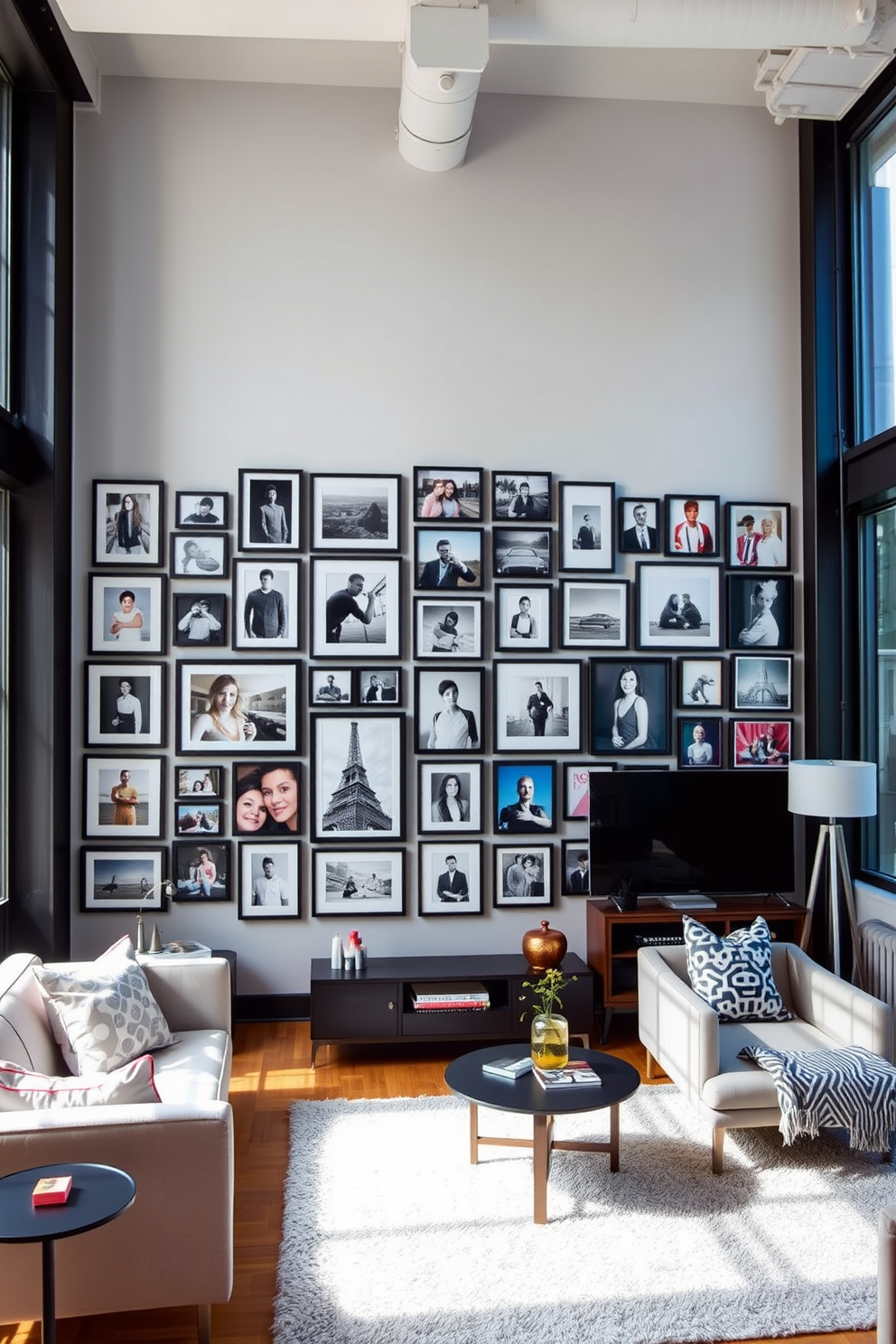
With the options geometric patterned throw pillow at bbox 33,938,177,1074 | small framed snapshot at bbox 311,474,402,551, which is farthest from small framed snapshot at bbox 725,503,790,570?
geometric patterned throw pillow at bbox 33,938,177,1074

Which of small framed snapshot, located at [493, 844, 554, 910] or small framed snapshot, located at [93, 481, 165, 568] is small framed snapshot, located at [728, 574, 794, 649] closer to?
small framed snapshot, located at [493, 844, 554, 910]

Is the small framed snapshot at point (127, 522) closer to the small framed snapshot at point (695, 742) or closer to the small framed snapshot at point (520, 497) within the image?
the small framed snapshot at point (520, 497)

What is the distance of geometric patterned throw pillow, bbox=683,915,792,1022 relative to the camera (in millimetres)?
4668

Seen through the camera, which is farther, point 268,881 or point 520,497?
point 520,497

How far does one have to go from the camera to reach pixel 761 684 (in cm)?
614

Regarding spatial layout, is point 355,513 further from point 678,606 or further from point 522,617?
point 678,606

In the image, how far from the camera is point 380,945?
5.88 m

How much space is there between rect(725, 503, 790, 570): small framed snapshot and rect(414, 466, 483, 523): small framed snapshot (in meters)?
1.52

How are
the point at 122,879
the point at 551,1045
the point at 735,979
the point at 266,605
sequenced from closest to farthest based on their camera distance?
the point at 551,1045 → the point at 735,979 → the point at 122,879 → the point at 266,605

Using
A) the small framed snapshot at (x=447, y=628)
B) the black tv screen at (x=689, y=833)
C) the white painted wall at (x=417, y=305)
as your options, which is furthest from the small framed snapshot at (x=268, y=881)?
the black tv screen at (x=689, y=833)

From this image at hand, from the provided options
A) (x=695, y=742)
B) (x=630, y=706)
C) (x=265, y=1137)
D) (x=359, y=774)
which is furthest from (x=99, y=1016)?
(x=695, y=742)

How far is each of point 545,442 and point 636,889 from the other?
103 inches

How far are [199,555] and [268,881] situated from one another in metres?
1.87

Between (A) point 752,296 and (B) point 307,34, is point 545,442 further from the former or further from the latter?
(B) point 307,34
